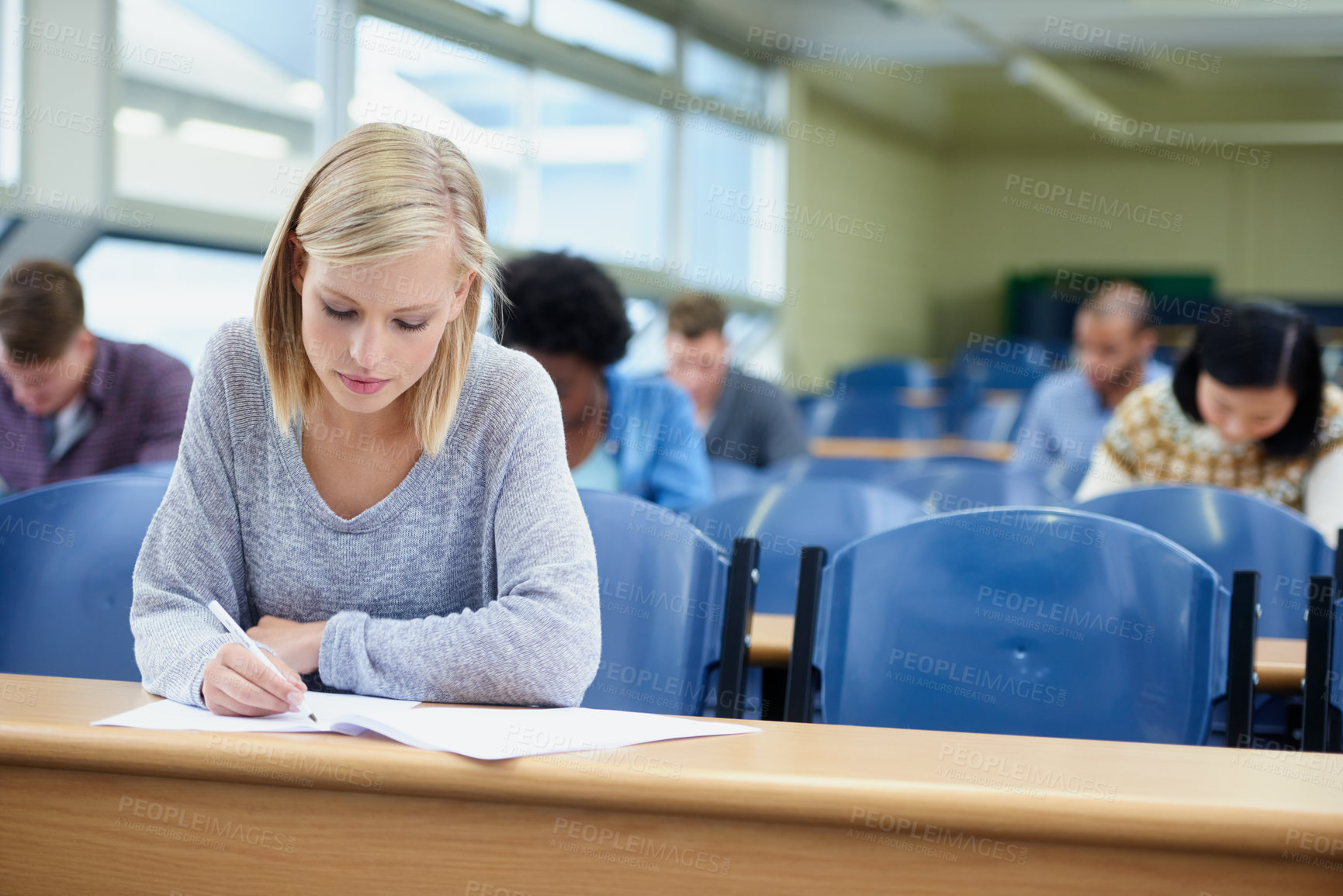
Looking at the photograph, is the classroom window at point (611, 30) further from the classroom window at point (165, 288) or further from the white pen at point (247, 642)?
the white pen at point (247, 642)

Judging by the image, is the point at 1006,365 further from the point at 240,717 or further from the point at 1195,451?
the point at 240,717

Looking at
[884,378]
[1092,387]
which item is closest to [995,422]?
[1092,387]

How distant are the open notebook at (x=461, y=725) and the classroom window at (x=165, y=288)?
9.67 ft

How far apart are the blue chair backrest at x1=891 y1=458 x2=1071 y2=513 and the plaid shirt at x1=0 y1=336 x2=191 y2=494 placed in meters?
1.74

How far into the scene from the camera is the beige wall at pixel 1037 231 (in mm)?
10898

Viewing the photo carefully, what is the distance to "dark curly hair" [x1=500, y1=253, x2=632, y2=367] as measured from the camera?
8.06 feet

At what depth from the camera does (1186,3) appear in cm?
801

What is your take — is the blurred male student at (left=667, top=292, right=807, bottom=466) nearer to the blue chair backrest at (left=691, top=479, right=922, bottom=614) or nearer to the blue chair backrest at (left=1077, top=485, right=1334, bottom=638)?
the blue chair backrest at (left=691, top=479, right=922, bottom=614)

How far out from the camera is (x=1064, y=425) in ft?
14.5

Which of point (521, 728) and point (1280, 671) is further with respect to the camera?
point (1280, 671)

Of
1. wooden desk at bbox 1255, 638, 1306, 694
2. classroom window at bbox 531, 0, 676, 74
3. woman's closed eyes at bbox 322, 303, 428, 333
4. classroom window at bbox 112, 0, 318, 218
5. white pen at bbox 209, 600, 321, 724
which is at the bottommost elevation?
wooden desk at bbox 1255, 638, 1306, 694

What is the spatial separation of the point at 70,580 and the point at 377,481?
0.65m

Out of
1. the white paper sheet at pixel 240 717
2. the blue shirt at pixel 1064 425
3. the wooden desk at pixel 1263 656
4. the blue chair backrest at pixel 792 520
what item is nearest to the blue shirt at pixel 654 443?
the blue chair backrest at pixel 792 520

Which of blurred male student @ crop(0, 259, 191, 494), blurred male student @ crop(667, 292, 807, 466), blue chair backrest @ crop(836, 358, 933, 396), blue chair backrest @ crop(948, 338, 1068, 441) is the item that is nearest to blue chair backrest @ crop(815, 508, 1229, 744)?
blurred male student @ crop(0, 259, 191, 494)
